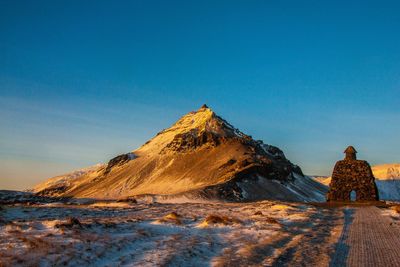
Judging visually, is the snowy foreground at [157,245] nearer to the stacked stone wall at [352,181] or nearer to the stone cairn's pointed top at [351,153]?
the stacked stone wall at [352,181]

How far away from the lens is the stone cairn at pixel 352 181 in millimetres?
61906

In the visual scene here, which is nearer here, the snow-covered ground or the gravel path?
the snow-covered ground

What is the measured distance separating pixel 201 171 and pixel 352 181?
68.1 meters

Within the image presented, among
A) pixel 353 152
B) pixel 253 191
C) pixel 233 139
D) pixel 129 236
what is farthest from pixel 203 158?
pixel 129 236

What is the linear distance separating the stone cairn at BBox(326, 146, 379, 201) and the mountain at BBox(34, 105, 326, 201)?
125ft

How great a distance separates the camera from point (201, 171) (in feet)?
416

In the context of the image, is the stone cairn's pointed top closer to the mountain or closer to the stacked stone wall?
the stacked stone wall

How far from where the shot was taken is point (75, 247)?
11.8 meters

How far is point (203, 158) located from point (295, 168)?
45224 mm

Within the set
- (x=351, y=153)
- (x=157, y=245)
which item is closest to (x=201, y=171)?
(x=351, y=153)

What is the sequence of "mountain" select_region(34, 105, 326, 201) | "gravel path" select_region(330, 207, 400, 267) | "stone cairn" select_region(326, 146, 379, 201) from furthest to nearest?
"mountain" select_region(34, 105, 326, 201) → "stone cairn" select_region(326, 146, 379, 201) → "gravel path" select_region(330, 207, 400, 267)

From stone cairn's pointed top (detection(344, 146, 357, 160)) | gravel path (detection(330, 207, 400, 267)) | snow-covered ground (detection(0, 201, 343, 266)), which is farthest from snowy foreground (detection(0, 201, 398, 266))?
stone cairn's pointed top (detection(344, 146, 357, 160))

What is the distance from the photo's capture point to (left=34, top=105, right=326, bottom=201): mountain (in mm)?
113938

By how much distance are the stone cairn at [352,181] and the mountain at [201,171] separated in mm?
38249
